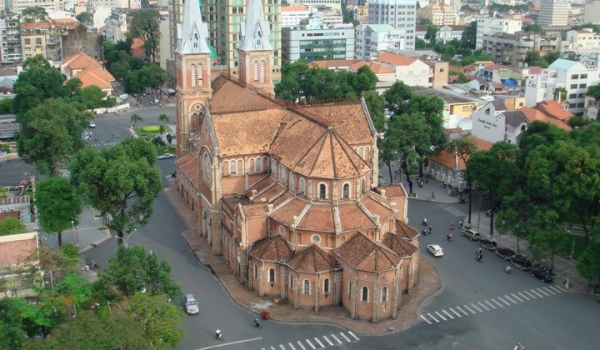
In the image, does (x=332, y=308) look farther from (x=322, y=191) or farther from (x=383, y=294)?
(x=322, y=191)

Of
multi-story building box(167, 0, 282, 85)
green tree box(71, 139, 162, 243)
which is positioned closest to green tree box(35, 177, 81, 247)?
green tree box(71, 139, 162, 243)

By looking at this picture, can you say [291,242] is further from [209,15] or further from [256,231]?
[209,15]

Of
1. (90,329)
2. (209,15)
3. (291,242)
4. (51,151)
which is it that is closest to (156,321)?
(90,329)

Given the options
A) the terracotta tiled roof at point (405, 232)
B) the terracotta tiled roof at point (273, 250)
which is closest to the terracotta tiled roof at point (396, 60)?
the terracotta tiled roof at point (405, 232)

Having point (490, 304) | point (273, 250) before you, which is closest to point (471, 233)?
point (490, 304)

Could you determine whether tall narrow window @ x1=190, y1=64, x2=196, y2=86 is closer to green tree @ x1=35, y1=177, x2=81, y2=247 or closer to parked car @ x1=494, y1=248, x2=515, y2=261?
green tree @ x1=35, y1=177, x2=81, y2=247
